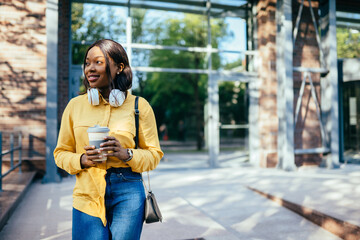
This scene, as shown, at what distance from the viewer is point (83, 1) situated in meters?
7.95

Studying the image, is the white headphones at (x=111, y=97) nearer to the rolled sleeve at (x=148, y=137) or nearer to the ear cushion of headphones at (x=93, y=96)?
the ear cushion of headphones at (x=93, y=96)

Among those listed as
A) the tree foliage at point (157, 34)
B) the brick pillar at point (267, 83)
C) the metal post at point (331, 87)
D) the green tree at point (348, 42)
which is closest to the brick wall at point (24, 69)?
the tree foliage at point (157, 34)

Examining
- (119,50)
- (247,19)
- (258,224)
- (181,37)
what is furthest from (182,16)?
(119,50)

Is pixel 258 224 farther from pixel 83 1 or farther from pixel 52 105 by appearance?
→ pixel 83 1

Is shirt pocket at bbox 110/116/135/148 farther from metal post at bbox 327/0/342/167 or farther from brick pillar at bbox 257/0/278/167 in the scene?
metal post at bbox 327/0/342/167

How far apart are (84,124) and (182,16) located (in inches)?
324

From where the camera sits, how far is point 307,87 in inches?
347

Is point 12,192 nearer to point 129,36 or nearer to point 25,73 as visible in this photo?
point 25,73

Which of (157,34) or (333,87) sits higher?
(157,34)

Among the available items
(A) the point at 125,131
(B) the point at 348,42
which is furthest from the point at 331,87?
(A) the point at 125,131

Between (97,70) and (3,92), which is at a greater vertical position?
(3,92)

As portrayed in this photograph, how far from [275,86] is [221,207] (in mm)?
4984

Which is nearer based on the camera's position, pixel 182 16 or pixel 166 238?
pixel 166 238

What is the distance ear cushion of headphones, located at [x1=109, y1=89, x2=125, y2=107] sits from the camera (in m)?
1.64
